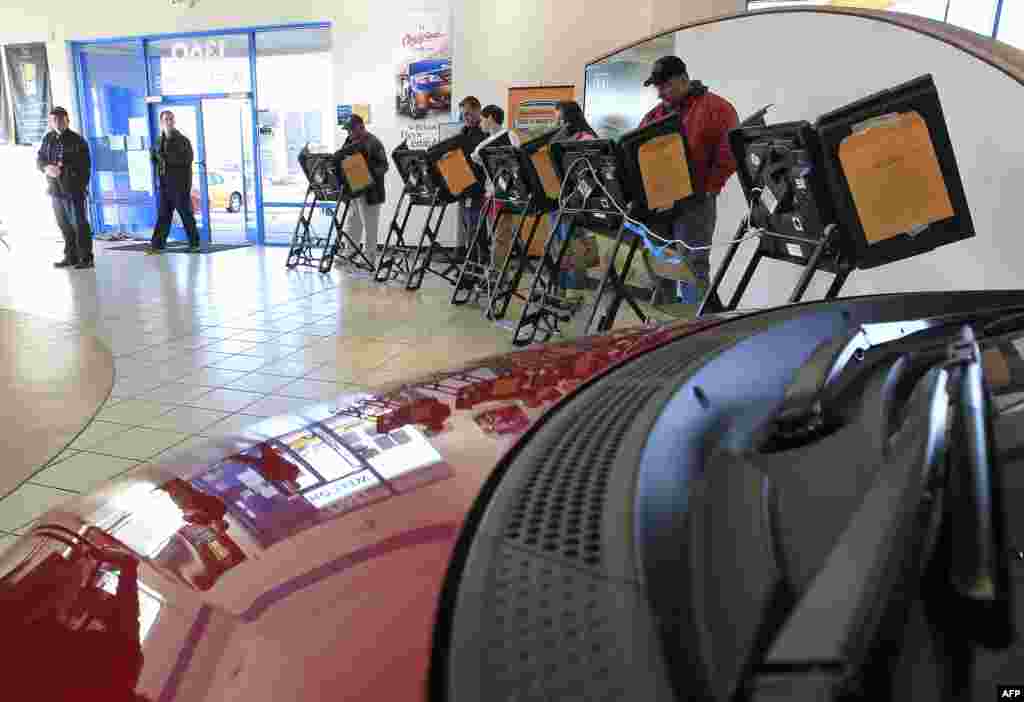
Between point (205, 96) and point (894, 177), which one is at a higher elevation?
point (205, 96)

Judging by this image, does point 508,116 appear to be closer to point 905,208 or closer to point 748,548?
point 905,208

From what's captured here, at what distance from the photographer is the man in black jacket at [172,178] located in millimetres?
10344

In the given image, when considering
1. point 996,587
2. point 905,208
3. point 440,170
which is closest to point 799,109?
point 905,208

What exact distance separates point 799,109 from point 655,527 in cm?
396

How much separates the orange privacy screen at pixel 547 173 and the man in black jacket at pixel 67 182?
6.68 meters

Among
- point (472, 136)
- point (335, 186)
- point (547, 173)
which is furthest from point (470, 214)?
point (547, 173)

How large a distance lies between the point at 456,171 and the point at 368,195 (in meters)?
2.42

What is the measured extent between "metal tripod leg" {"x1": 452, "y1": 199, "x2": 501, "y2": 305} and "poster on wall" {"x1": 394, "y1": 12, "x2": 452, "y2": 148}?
340 centimetres

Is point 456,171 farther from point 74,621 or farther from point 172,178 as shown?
point 74,621

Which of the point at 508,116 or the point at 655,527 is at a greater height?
the point at 508,116

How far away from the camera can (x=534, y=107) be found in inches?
372

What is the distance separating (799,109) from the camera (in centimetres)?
405

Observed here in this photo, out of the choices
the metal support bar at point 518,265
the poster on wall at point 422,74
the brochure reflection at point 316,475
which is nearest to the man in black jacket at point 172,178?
the poster on wall at point 422,74

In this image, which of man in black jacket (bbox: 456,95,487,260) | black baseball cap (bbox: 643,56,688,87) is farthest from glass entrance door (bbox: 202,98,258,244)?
black baseball cap (bbox: 643,56,688,87)
